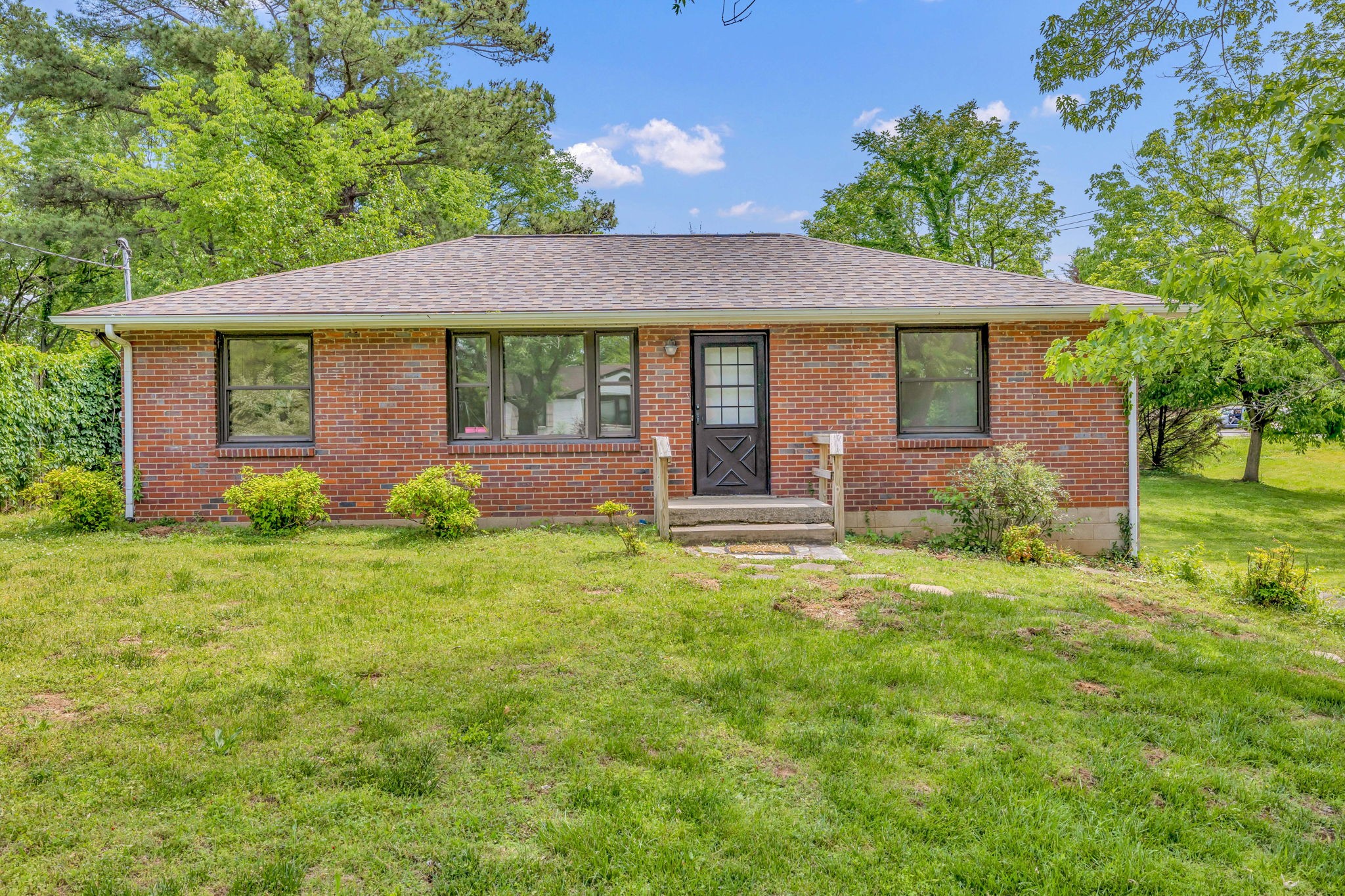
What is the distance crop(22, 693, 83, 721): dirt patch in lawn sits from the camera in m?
3.42

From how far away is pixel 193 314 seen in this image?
838 cm

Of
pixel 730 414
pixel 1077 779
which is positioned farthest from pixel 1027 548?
pixel 1077 779

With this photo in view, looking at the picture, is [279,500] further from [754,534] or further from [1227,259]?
[1227,259]

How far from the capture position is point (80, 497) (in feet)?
26.9

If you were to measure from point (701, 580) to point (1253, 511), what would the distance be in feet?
51.2

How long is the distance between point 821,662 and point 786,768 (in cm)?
121

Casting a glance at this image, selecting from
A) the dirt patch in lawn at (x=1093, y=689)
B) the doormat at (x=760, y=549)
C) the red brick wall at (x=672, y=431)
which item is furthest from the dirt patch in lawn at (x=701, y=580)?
the red brick wall at (x=672, y=431)

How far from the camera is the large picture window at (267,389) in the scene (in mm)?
9055

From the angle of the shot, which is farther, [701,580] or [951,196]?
[951,196]

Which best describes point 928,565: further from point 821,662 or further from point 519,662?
point 519,662

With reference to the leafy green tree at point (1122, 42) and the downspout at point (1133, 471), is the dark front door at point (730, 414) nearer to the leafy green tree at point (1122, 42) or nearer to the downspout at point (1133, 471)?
the leafy green tree at point (1122, 42)

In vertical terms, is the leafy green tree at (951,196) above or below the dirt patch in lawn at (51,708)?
above

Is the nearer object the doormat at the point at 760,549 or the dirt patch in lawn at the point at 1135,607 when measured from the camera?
the dirt patch in lawn at the point at 1135,607

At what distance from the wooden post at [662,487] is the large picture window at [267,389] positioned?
4.48 metres
